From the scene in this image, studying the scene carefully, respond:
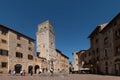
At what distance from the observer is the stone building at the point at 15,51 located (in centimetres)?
4528

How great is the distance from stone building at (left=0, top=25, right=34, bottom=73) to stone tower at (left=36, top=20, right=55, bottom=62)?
51.4 ft

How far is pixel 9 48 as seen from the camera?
47750mm

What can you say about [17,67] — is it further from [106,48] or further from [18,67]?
[106,48]

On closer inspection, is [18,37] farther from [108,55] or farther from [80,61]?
[80,61]

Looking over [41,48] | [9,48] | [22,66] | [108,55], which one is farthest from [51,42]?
[108,55]

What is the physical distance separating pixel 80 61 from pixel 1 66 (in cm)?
4284

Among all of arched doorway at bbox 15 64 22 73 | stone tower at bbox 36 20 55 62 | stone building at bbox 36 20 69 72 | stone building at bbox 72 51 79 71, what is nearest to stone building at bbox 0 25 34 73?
arched doorway at bbox 15 64 22 73

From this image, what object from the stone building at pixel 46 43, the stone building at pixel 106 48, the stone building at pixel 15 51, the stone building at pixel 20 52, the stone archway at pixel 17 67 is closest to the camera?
the stone building at pixel 106 48

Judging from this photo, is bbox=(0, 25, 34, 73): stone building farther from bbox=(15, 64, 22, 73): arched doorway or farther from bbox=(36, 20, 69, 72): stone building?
bbox=(36, 20, 69, 72): stone building

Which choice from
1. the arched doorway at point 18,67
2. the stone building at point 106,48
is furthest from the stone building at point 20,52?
the stone building at point 106,48

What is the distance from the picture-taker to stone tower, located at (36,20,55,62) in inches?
2968

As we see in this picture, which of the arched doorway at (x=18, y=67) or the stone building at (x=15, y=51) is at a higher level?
the stone building at (x=15, y=51)

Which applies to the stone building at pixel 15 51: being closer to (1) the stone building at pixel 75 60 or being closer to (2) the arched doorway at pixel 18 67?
(2) the arched doorway at pixel 18 67

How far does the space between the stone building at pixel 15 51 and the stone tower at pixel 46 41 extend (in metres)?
15.7
